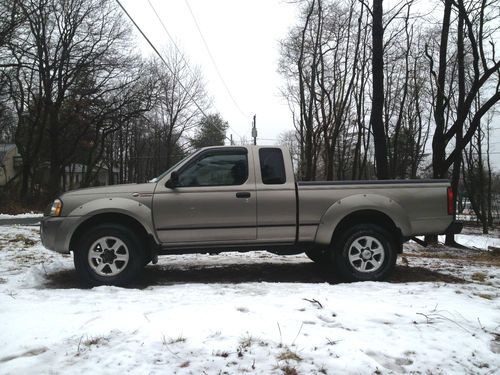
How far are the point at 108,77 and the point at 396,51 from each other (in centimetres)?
1803

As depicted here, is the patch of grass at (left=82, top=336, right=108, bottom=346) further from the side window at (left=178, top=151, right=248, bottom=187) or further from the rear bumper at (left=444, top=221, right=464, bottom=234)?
the rear bumper at (left=444, top=221, right=464, bottom=234)

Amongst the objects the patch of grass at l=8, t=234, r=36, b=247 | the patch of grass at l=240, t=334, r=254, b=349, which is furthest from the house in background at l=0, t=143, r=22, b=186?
the patch of grass at l=240, t=334, r=254, b=349

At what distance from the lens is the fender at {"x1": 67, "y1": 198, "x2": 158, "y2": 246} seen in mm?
5871

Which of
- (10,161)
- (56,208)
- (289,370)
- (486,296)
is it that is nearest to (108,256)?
(56,208)

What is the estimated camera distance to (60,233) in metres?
5.86

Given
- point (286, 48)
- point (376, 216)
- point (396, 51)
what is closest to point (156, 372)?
point (376, 216)

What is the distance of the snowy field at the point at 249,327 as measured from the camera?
3363 mm

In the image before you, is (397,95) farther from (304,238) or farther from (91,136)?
(304,238)

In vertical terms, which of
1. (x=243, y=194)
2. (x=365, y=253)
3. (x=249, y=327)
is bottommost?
(x=249, y=327)

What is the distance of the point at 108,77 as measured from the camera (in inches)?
1129

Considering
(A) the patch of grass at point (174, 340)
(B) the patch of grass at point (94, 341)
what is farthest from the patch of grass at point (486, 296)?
(B) the patch of grass at point (94, 341)

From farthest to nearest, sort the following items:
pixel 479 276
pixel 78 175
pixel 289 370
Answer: pixel 78 175
pixel 479 276
pixel 289 370

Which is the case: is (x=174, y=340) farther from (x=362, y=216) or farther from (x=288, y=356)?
(x=362, y=216)

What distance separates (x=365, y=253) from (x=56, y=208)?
4.21 m
